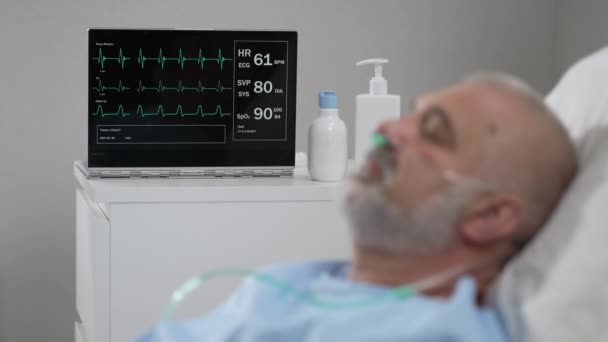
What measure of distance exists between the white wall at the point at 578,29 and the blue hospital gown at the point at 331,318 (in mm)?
1813

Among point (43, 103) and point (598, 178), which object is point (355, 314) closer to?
point (598, 178)

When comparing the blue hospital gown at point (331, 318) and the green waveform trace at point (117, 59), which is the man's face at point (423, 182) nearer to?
the blue hospital gown at point (331, 318)

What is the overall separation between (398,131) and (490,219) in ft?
0.49

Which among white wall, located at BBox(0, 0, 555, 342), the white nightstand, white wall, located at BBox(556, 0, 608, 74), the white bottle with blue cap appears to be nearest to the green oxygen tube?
the white nightstand

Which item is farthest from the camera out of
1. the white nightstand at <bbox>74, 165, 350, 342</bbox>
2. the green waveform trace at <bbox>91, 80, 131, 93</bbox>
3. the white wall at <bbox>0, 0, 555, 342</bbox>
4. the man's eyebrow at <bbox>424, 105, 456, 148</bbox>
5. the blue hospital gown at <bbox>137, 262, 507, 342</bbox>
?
the white wall at <bbox>0, 0, 555, 342</bbox>

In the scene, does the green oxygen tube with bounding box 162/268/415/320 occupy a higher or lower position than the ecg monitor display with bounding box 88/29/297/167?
lower

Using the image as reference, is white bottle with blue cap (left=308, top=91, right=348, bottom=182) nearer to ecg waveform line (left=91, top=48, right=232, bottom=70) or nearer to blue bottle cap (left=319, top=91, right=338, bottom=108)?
blue bottle cap (left=319, top=91, right=338, bottom=108)

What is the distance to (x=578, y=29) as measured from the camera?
10.0 feet

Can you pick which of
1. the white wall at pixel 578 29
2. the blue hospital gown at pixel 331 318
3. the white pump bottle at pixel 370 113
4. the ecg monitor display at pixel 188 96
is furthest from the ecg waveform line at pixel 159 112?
the white wall at pixel 578 29

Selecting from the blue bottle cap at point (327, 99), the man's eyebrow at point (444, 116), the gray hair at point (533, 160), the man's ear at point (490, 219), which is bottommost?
the man's ear at point (490, 219)

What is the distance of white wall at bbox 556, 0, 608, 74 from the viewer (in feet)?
9.54

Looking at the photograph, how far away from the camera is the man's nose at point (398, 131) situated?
3.87ft

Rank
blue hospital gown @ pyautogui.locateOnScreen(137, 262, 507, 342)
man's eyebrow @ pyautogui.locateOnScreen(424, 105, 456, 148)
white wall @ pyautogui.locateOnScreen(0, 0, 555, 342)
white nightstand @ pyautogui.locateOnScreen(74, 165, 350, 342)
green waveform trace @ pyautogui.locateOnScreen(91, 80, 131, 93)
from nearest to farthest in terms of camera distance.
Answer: blue hospital gown @ pyautogui.locateOnScreen(137, 262, 507, 342)
man's eyebrow @ pyautogui.locateOnScreen(424, 105, 456, 148)
white nightstand @ pyautogui.locateOnScreen(74, 165, 350, 342)
green waveform trace @ pyautogui.locateOnScreen(91, 80, 131, 93)
white wall @ pyautogui.locateOnScreen(0, 0, 555, 342)

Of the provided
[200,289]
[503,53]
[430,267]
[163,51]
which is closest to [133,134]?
[163,51]
